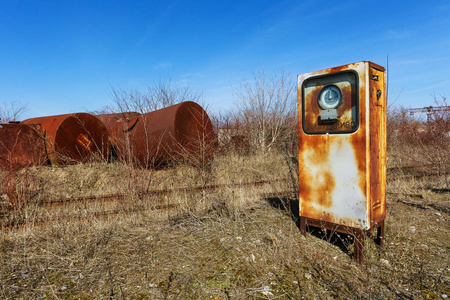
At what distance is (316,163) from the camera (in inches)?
129

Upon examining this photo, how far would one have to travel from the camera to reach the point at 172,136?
298 inches

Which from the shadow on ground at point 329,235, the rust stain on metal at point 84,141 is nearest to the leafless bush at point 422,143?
the shadow on ground at point 329,235

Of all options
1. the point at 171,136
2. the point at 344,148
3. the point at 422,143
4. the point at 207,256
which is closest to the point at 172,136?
the point at 171,136

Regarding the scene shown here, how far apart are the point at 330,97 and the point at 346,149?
0.61 m

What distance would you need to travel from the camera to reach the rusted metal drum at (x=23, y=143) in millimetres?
7625

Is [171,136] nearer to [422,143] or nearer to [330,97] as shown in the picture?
[330,97]

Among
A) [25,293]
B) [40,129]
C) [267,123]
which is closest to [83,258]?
[25,293]

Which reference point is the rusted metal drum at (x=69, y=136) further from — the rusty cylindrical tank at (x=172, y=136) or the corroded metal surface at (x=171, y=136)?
the rusty cylindrical tank at (x=172, y=136)

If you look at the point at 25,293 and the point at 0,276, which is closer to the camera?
the point at 25,293

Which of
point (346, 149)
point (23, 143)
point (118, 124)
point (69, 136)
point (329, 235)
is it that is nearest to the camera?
point (346, 149)

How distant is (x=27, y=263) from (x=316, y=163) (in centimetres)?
349

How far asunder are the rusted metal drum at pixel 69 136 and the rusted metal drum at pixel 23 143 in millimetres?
216

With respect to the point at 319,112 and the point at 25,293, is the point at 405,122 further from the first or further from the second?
the point at 25,293

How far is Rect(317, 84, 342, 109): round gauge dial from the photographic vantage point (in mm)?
3036
